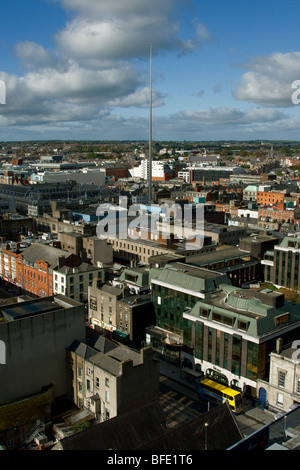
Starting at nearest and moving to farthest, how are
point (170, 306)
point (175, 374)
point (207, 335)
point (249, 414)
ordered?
1. point (249, 414)
2. point (207, 335)
3. point (175, 374)
4. point (170, 306)

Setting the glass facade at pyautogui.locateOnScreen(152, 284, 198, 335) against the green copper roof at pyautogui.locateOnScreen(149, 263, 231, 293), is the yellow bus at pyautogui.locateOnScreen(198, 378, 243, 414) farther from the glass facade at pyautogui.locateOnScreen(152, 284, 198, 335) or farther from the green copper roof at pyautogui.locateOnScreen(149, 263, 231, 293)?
the green copper roof at pyautogui.locateOnScreen(149, 263, 231, 293)

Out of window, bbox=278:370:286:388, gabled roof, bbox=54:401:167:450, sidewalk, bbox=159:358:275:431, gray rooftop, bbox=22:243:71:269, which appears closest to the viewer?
gabled roof, bbox=54:401:167:450

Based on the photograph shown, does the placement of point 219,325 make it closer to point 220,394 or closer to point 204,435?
point 220,394

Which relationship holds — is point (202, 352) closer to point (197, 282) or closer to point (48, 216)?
point (197, 282)

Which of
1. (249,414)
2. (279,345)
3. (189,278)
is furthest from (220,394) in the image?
(189,278)

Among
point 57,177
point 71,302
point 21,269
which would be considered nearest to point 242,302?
point 71,302

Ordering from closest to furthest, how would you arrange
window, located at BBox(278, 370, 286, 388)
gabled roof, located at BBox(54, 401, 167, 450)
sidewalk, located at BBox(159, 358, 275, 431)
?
gabled roof, located at BBox(54, 401, 167, 450)
sidewalk, located at BBox(159, 358, 275, 431)
window, located at BBox(278, 370, 286, 388)

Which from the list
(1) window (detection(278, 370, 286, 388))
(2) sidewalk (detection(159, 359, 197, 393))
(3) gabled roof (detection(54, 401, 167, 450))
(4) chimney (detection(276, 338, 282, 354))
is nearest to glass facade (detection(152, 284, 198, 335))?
(2) sidewalk (detection(159, 359, 197, 393))
